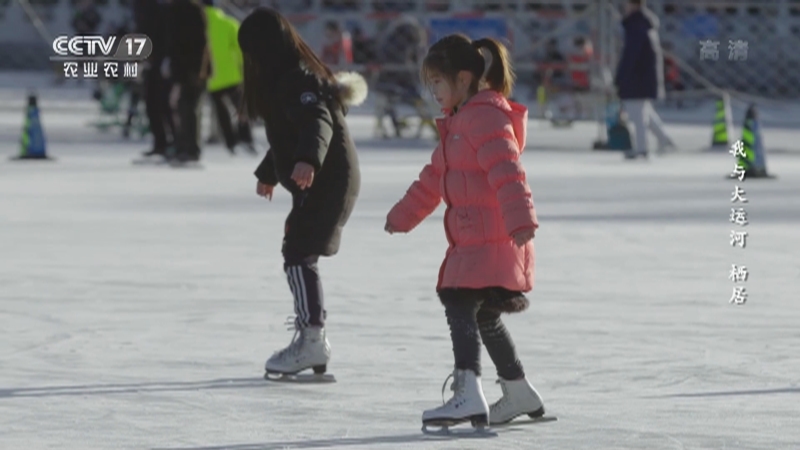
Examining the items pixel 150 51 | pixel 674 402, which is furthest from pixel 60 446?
pixel 150 51

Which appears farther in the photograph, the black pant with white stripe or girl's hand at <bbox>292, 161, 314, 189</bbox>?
the black pant with white stripe

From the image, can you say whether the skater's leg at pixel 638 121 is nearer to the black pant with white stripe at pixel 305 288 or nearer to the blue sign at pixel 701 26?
the blue sign at pixel 701 26

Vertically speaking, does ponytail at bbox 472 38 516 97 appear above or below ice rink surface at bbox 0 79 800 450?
above

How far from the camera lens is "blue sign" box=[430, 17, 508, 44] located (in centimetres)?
2694

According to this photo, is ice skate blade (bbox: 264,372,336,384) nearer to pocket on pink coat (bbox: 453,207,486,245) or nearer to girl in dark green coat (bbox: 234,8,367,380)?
girl in dark green coat (bbox: 234,8,367,380)

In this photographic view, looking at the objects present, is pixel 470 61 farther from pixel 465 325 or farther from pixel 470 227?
pixel 465 325

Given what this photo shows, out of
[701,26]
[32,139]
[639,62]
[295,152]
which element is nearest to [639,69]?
[639,62]

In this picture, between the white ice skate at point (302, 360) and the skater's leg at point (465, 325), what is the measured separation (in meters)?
1.24

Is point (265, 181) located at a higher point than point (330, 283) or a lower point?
higher

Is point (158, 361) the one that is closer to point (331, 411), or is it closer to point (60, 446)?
point (331, 411)

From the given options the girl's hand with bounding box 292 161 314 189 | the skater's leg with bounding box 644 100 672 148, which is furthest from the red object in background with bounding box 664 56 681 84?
the girl's hand with bounding box 292 161 314 189

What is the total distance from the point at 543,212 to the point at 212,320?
6432 mm

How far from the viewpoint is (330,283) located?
1109cm

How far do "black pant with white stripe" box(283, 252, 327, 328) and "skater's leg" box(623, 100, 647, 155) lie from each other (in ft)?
47.1
